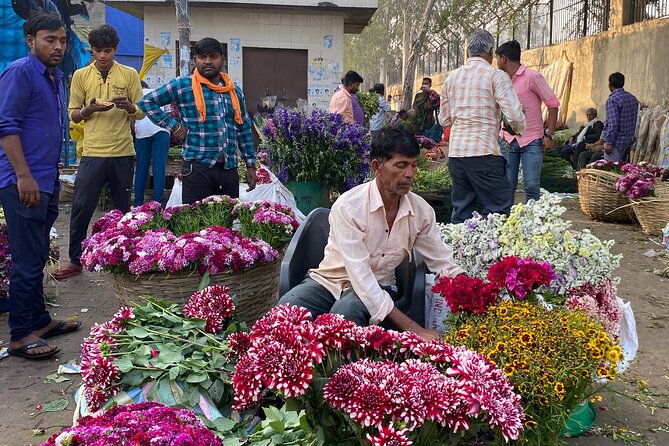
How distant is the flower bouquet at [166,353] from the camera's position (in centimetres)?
290

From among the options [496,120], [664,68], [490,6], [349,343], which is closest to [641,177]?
[496,120]

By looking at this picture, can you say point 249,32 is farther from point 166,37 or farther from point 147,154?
point 147,154

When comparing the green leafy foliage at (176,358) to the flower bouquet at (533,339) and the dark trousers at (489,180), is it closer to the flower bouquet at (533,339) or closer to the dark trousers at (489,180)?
the flower bouquet at (533,339)

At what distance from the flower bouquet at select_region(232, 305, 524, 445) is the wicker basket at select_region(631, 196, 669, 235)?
6.44 meters

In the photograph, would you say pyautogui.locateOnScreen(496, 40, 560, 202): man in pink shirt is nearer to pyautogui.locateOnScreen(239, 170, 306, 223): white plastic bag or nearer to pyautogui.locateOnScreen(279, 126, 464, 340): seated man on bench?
pyautogui.locateOnScreen(239, 170, 306, 223): white plastic bag

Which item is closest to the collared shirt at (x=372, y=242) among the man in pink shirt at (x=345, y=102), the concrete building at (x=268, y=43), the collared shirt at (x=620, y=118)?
the man in pink shirt at (x=345, y=102)

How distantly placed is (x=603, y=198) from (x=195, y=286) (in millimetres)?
6610

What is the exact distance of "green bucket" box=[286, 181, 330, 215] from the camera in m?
6.96

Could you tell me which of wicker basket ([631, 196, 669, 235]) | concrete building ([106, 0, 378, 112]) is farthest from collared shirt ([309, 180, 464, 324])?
concrete building ([106, 0, 378, 112])

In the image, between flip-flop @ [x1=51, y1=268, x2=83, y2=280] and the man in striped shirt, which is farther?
flip-flop @ [x1=51, y1=268, x2=83, y2=280]

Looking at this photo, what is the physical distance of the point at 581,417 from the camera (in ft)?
10.5

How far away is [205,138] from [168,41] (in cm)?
1081

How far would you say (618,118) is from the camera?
32.6 feet

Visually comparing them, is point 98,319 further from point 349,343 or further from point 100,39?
point 349,343
